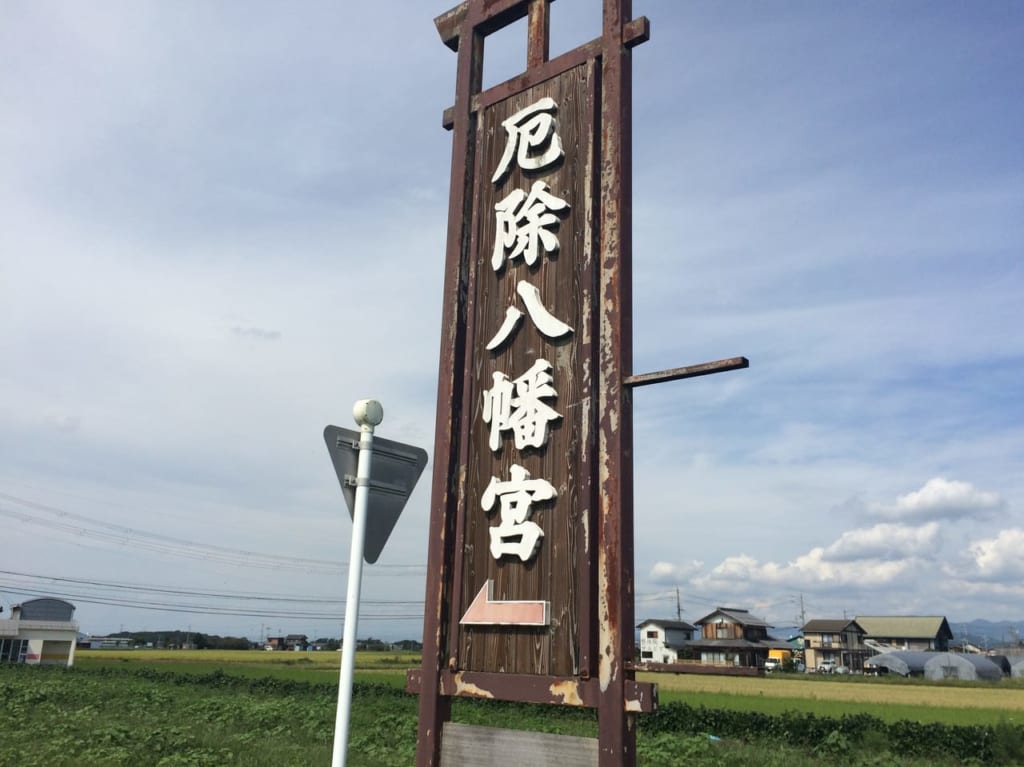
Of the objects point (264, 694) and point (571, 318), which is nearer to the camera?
point (571, 318)

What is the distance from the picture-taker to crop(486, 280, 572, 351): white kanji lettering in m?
4.37

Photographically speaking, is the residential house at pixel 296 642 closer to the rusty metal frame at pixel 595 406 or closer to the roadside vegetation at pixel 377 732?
the roadside vegetation at pixel 377 732

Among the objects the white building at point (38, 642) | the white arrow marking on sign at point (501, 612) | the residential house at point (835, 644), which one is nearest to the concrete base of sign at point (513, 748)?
the white arrow marking on sign at point (501, 612)

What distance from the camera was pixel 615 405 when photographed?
398 cm

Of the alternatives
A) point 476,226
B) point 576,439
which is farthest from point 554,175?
point 576,439

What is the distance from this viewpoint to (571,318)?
4.32 meters

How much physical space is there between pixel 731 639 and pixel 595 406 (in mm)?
67569

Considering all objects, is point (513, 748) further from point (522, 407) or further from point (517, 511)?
point (522, 407)

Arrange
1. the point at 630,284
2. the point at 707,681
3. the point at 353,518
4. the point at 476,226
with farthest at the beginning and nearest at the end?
the point at 707,681, the point at 476,226, the point at 630,284, the point at 353,518

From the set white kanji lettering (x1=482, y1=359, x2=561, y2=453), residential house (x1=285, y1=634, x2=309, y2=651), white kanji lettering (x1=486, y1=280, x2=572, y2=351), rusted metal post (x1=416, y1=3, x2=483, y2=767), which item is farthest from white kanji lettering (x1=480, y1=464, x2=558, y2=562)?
residential house (x1=285, y1=634, x2=309, y2=651)

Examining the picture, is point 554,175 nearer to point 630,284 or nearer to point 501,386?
point 630,284

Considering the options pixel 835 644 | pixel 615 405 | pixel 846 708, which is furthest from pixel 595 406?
pixel 835 644

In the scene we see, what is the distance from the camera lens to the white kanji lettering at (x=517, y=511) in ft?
13.6

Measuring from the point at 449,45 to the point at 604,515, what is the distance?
12.2 feet
